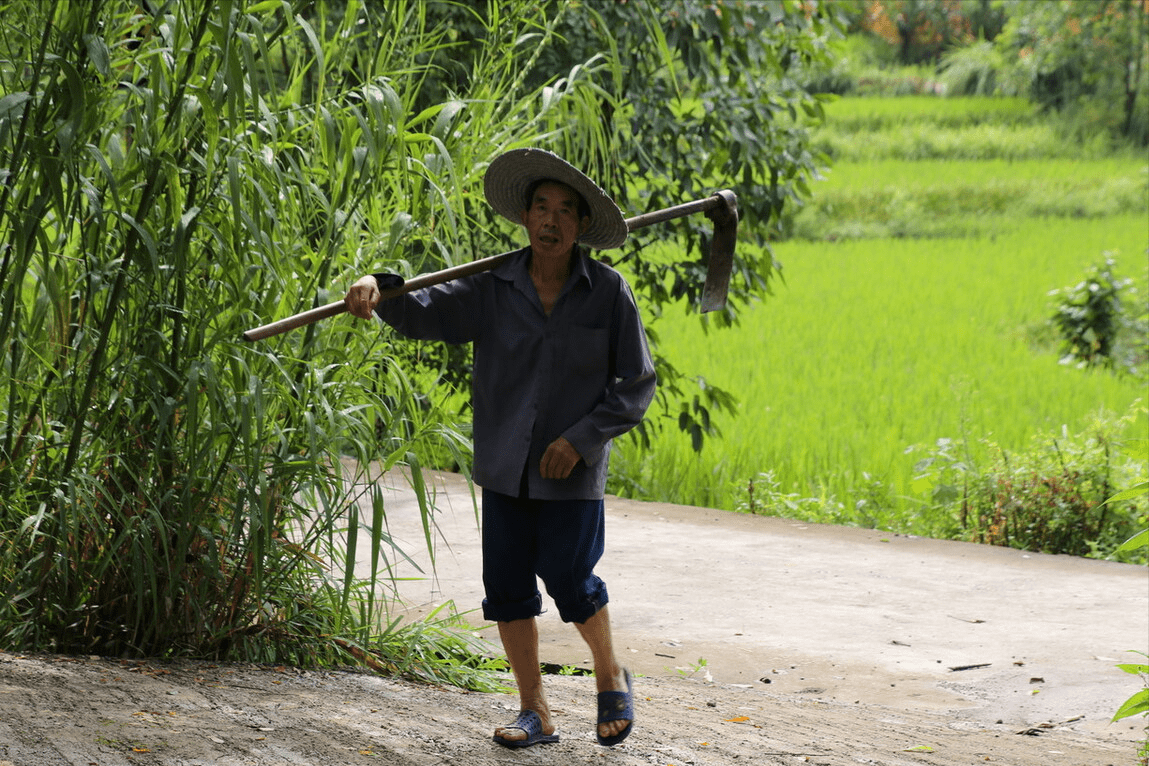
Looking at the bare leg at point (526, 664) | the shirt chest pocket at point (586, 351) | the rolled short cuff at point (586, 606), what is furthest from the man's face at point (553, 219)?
the bare leg at point (526, 664)

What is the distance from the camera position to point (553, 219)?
3.06 meters

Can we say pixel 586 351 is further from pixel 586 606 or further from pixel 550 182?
pixel 586 606

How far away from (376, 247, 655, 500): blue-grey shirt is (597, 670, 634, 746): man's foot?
0.46m

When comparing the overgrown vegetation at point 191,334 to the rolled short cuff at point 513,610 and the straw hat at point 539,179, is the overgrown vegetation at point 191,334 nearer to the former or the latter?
the straw hat at point 539,179

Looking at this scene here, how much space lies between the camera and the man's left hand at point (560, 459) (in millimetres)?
2908

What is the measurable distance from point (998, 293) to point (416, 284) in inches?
501

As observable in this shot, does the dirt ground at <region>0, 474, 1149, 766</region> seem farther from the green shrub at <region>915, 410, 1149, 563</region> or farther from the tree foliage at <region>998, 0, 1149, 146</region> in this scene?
the tree foliage at <region>998, 0, 1149, 146</region>

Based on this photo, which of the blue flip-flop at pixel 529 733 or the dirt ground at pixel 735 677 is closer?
the dirt ground at pixel 735 677

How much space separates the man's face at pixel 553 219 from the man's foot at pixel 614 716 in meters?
1.01

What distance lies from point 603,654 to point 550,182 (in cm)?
109

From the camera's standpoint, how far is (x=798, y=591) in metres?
5.39

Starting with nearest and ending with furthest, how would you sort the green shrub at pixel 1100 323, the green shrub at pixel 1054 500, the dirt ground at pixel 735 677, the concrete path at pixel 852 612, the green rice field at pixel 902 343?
the dirt ground at pixel 735 677, the concrete path at pixel 852 612, the green shrub at pixel 1054 500, the green rice field at pixel 902 343, the green shrub at pixel 1100 323

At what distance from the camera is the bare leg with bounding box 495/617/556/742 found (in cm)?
313

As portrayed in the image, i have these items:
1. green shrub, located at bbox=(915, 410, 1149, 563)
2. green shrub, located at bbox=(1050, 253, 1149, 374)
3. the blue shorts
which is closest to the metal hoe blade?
the blue shorts
